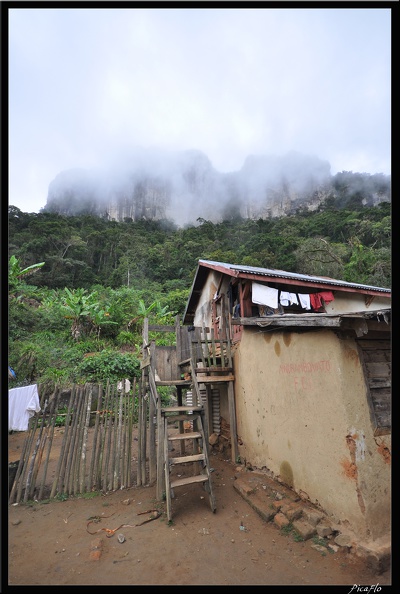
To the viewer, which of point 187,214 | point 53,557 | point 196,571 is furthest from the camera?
point 187,214

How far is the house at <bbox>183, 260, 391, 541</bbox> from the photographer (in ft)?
11.8

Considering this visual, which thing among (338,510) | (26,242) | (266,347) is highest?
(26,242)

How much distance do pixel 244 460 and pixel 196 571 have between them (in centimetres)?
352

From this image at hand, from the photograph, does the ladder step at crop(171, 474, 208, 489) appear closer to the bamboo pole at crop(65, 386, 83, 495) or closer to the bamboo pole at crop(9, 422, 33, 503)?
the bamboo pole at crop(65, 386, 83, 495)

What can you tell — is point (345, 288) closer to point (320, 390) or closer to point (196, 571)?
point (320, 390)

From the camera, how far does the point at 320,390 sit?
416cm

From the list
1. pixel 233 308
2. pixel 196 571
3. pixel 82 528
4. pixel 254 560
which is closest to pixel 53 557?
pixel 82 528

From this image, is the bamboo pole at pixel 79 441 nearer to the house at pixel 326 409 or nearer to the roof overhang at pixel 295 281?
the house at pixel 326 409

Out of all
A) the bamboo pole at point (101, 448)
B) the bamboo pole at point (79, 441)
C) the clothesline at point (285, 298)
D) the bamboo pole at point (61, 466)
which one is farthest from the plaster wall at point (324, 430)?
the bamboo pole at point (61, 466)

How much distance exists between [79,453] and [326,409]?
457 centimetres

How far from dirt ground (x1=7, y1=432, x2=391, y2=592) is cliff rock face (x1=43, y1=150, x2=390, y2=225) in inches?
2400

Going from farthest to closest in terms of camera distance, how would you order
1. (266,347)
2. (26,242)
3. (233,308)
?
(26,242)
(233,308)
(266,347)

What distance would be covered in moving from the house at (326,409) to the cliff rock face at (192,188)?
58813 mm

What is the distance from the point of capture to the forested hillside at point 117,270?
14.8 metres
